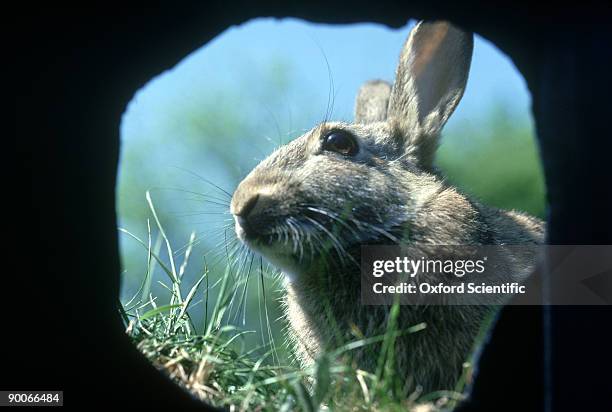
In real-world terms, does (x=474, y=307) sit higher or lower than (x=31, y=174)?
lower

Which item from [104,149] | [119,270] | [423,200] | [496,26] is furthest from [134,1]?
[423,200]

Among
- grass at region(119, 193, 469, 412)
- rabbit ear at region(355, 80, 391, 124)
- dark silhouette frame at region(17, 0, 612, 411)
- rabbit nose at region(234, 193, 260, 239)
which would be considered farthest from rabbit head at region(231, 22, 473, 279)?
rabbit ear at region(355, 80, 391, 124)

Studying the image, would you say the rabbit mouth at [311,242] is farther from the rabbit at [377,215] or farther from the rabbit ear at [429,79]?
the rabbit ear at [429,79]

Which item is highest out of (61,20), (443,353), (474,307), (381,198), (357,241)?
(61,20)

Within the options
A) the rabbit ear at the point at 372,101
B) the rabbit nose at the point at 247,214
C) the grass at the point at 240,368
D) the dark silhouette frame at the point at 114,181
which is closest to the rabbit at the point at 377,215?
the rabbit nose at the point at 247,214

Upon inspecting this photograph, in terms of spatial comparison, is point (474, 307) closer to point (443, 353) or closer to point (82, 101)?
point (443, 353)

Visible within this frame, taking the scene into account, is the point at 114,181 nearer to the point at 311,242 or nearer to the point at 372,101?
the point at 311,242

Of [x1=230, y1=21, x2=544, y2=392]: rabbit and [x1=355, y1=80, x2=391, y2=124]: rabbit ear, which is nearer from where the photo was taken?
[x1=230, y1=21, x2=544, y2=392]: rabbit

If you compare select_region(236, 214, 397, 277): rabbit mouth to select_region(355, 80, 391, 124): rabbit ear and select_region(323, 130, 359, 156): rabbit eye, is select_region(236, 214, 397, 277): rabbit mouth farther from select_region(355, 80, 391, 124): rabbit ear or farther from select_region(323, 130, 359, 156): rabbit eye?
select_region(355, 80, 391, 124): rabbit ear
